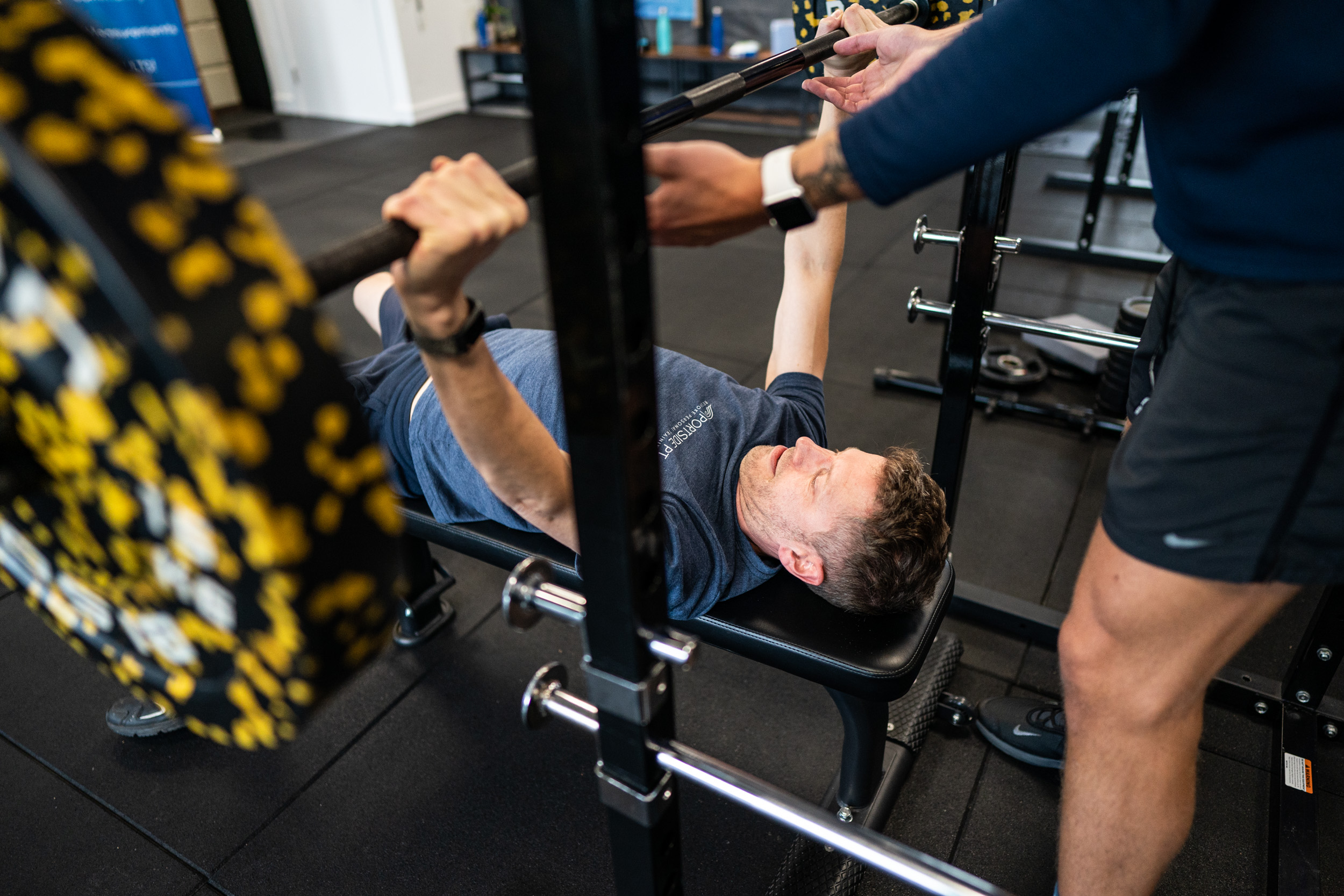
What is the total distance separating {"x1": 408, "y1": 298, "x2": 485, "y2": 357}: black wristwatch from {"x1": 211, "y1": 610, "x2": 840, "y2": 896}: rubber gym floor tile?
42.5 inches

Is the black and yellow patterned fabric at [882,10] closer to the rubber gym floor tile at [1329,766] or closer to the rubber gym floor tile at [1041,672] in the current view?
the rubber gym floor tile at [1041,672]

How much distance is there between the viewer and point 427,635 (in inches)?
80.2

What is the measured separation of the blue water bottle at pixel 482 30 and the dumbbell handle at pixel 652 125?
6.55 meters

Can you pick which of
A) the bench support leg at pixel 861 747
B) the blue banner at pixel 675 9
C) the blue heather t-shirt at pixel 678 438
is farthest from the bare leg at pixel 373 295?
the blue banner at pixel 675 9

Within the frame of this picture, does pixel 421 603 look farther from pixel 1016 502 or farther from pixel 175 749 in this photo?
pixel 1016 502

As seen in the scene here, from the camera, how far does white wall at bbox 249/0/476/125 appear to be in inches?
268

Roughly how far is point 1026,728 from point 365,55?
7222 millimetres

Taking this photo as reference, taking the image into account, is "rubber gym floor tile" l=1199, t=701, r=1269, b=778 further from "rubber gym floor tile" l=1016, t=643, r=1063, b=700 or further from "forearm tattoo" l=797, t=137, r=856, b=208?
"forearm tattoo" l=797, t=137, r=856, b=208

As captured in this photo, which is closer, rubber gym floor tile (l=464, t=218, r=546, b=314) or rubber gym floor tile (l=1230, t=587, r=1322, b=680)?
rubber gym floor tile (l=1230, t=587, r=1322, b=680)

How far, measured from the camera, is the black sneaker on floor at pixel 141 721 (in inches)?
69.3

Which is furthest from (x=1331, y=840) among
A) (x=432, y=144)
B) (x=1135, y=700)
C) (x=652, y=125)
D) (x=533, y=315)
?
(x=432, y=144)

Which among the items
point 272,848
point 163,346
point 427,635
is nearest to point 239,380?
point 163,346

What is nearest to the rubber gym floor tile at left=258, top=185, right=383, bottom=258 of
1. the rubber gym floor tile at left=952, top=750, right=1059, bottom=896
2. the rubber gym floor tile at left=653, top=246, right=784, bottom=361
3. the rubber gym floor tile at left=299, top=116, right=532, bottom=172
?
the rubber gym floor tile at left=299, top=116, right=532, bottom=172

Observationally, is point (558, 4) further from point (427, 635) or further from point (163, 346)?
point (427, 635)
